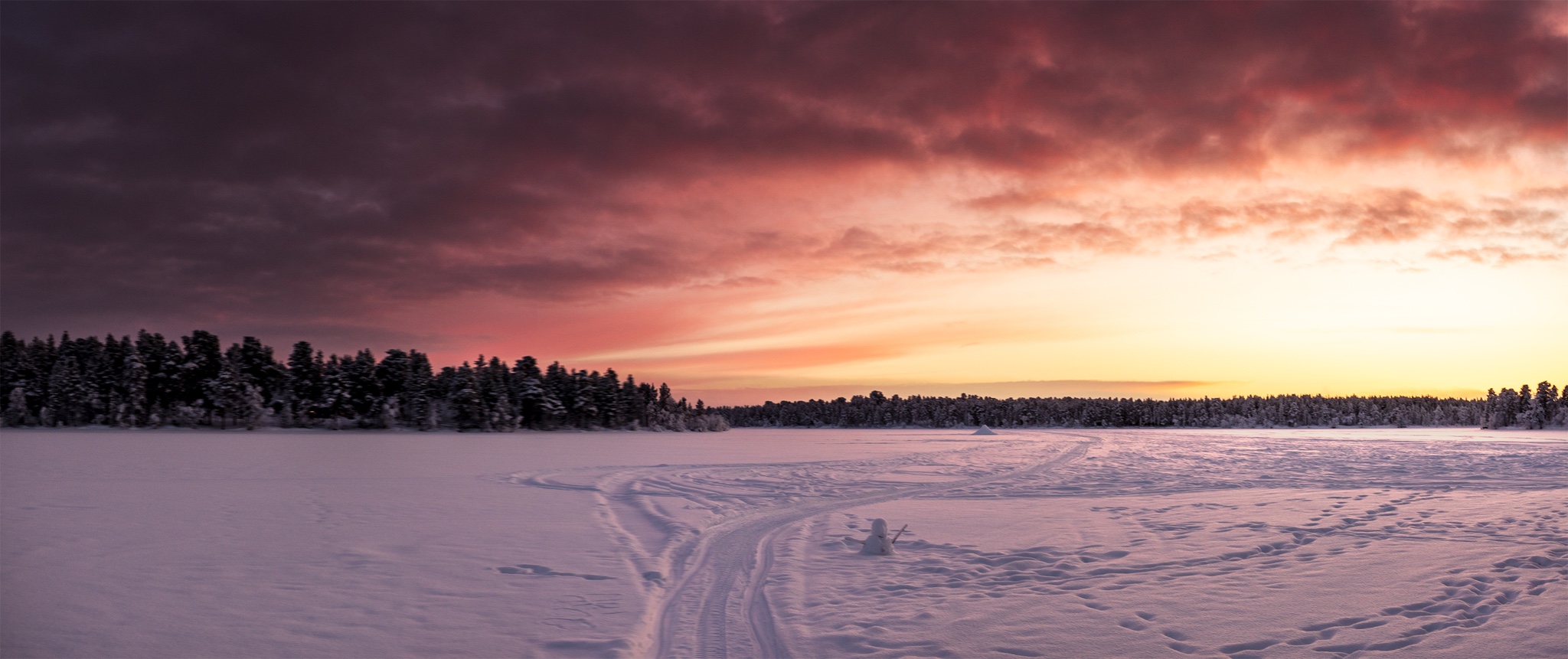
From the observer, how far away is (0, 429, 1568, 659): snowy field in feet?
28.5

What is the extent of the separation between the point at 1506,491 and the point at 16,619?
33902 millimetres

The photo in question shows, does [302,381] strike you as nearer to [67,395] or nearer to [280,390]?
[280,390]

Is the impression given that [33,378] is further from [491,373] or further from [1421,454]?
[1421,454]

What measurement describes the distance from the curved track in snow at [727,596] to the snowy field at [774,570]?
60 millimetres

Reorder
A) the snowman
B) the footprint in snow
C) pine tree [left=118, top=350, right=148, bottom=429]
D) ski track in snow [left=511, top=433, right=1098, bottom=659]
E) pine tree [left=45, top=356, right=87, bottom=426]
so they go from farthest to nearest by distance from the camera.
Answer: pine tree [left=118, top=350, right=148, bottom=429] < pine tree [left=45, top=356, right=87, bottom=426] < the snowman < the footprint in snow < ski track in snow [left=511, top=433, right=1098, bottom=659]

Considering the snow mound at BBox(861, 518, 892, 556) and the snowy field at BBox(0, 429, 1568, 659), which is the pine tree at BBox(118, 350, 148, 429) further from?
the snow mound at BBox(861, 518, 892, 556)

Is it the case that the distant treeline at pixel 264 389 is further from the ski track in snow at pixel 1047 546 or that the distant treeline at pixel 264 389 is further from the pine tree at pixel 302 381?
the ski track in snow at pixel 1047 546

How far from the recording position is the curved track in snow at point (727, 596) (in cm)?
863

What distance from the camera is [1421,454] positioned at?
4409 cm

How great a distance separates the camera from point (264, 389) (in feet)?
352

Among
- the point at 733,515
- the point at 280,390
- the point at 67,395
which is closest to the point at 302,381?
the point at 280,390

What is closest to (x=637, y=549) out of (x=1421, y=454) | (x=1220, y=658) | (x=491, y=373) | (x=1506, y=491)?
(x=1220, y=658)

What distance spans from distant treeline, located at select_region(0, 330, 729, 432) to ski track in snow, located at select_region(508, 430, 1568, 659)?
274ft

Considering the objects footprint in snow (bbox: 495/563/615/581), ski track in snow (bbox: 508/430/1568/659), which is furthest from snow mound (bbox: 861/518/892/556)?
footprint in snow (bbox: 495/563/615/581)
